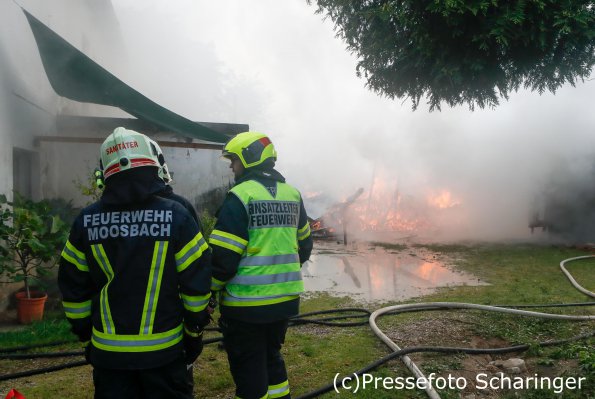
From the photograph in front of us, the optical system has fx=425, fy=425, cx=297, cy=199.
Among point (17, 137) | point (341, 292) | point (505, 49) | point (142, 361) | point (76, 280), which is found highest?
point (505, 49)

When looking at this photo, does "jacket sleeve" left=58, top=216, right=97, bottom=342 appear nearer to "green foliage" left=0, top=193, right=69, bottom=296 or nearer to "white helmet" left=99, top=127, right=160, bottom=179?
"white helmet" left=99, top=127, right=160, bottom=179

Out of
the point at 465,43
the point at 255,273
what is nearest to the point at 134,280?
the point at 255,273

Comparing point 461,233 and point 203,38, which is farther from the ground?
point 203,38

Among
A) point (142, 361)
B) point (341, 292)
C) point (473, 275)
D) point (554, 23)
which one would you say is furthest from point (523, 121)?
point (142, 361)

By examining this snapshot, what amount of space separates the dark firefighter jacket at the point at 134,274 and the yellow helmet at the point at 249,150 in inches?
33.4

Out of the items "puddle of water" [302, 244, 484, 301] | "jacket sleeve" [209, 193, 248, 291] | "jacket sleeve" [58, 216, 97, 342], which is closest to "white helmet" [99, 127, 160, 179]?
"jacket sleeve" [58, 216, 97, 342]

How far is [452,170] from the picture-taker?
17656mm

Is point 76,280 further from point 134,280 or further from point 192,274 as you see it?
point 192,274

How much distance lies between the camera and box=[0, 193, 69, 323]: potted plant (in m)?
5.42

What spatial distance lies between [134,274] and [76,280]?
36cm

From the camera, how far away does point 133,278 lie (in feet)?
7.38

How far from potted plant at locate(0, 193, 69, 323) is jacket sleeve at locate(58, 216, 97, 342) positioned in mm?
3704

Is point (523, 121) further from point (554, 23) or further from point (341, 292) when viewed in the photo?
point (554, 23)

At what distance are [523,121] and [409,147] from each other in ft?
15.6
